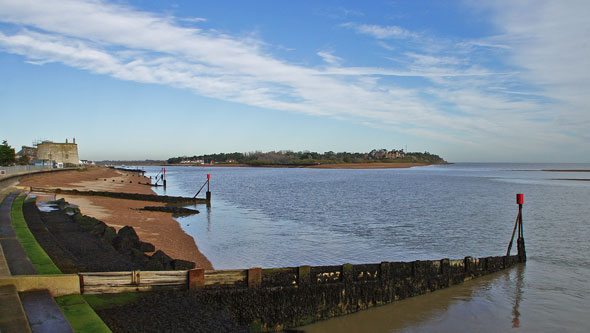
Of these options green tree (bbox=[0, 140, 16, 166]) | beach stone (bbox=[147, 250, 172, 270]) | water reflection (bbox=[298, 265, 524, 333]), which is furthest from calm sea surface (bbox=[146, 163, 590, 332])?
green tree (bbox=[0, 140, 16, 166])

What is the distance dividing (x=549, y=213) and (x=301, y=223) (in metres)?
20.9

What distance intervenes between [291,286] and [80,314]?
4698 mm

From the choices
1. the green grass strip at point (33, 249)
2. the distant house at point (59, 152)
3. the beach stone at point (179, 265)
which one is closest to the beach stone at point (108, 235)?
the green grass strip at point (33, 249)

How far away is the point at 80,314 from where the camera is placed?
6.38 metres

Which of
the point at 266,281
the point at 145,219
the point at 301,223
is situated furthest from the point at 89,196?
the point at 266,281

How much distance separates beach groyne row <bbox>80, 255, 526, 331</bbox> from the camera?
26.6 ft

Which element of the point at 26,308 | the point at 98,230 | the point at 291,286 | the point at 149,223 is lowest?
the point at 149,223

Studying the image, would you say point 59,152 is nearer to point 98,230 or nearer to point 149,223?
point 149,223

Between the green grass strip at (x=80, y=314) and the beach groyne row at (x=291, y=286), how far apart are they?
0.48 m

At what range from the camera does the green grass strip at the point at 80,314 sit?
588 cm

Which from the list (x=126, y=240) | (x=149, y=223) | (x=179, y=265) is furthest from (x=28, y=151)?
(x=179, y=265)

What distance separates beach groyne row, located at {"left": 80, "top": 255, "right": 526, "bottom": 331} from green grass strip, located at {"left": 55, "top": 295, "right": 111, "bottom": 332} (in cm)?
48

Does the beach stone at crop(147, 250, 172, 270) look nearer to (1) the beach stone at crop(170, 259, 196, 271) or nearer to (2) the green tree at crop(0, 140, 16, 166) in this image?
(1) the beach stone at crop(170, 259, 196, 271)

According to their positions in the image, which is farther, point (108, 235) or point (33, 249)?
point (108, 235)
